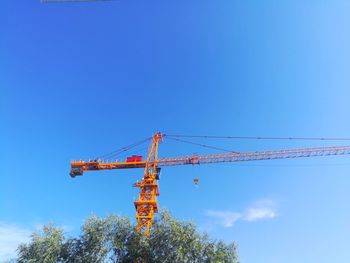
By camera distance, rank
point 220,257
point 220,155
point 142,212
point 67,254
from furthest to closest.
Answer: point 220,155
point 142,212
point 67,254
point 220,257

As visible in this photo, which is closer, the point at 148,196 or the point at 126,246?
the point at 126,246

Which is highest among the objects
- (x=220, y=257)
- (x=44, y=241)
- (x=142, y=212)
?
(x=142, y=212)

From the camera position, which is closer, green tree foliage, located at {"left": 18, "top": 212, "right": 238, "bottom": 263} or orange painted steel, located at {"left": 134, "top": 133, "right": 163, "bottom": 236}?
green tree foliage, located at {"left": 18, "top": 212, "right": 238, "bottom": 263}

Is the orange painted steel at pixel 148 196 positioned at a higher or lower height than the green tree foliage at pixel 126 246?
higher

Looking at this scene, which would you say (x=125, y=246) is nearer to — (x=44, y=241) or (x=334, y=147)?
(x=44, y=241)

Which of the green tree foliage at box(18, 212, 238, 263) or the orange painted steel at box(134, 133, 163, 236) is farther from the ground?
the orange painted steel at box(134, 133, 163, 236)

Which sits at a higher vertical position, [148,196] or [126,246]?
[148,196]

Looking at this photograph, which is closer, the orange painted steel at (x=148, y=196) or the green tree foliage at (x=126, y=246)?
the green tree foliage at (x=126, y=246)

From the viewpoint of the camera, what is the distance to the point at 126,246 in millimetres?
36562

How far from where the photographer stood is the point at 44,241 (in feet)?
119

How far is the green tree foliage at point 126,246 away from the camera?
34.5 meters

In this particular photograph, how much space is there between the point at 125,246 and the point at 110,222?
3.35 metres

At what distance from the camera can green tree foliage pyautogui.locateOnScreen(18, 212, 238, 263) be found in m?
34.5

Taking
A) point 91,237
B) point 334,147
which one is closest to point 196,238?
point 91,237
